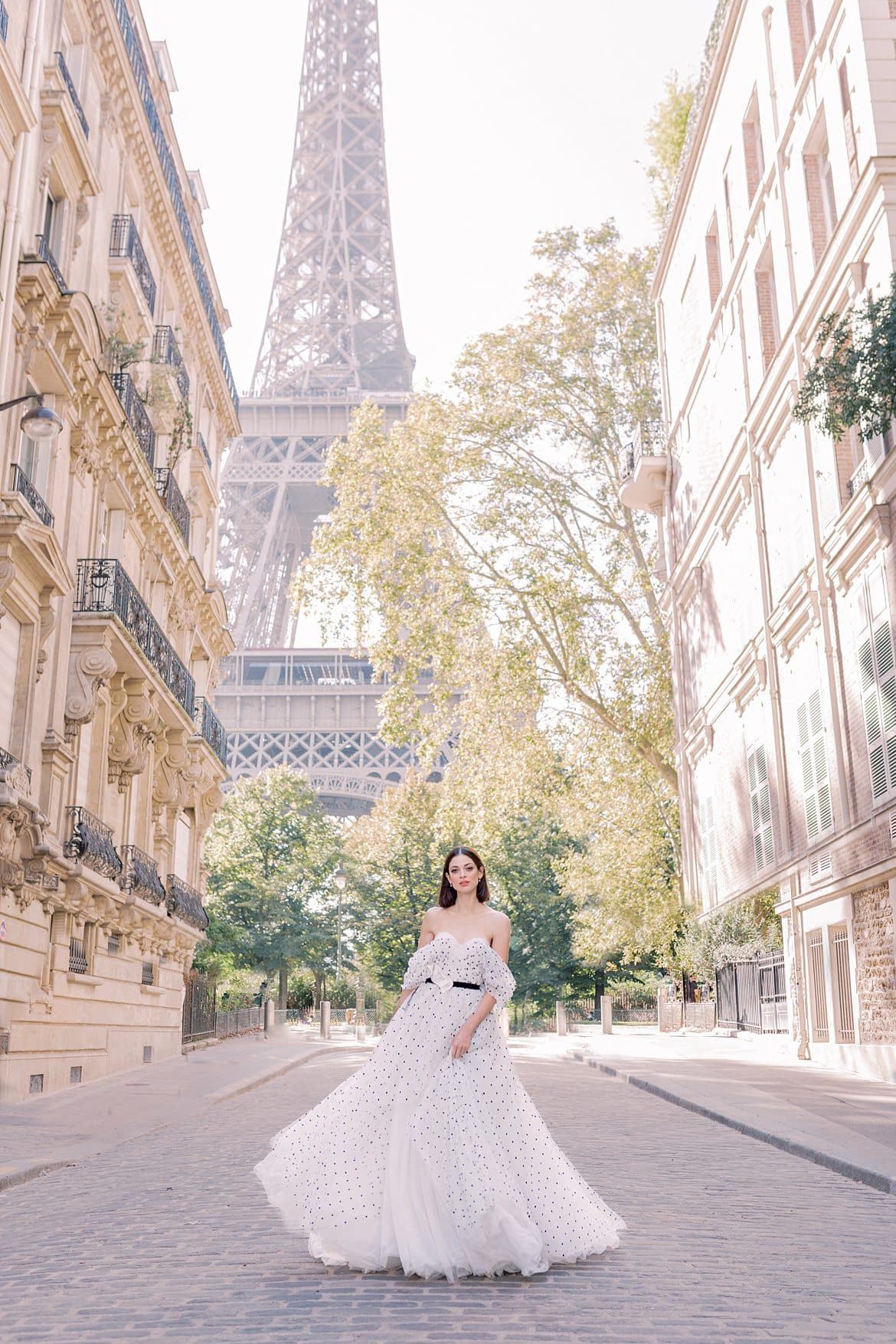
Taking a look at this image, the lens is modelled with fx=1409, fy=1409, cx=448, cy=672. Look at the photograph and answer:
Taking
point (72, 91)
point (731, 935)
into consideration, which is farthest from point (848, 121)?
point (731, 935)

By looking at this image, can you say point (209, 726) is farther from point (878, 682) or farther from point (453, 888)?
point (453, 888)

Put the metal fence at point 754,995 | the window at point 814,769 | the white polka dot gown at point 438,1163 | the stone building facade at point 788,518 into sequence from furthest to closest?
1. the metal fence at point 754,995
2. the window at point 814,769
3. the stone building facade at point 788,518
4. the white polka dot gown at point 438,1163

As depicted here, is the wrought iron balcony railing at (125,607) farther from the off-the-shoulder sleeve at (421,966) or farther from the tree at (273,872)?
the tree at (273,872)

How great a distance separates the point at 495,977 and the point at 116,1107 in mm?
10848

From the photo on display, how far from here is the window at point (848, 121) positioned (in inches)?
738

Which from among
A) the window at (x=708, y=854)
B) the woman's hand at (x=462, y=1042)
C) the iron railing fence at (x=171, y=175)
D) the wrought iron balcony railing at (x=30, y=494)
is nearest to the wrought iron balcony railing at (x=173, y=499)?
the iron railing fence at (x=171, y=175)

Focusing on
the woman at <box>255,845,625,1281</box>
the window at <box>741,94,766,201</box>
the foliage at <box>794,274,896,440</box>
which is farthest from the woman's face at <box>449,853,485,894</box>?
the window at <box>741,94,766,201</box>

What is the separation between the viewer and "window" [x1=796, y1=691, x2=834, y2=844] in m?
20.3

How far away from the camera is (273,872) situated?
5634 centimetres

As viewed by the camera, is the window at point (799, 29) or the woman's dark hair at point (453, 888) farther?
the window at point (799, 29)

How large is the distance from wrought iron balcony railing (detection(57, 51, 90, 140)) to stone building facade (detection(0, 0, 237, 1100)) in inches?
3.4

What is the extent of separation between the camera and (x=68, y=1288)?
5730 millimetres

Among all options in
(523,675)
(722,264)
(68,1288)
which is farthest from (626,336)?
(68,1288)

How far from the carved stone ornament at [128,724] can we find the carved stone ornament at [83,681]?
2.52 m
